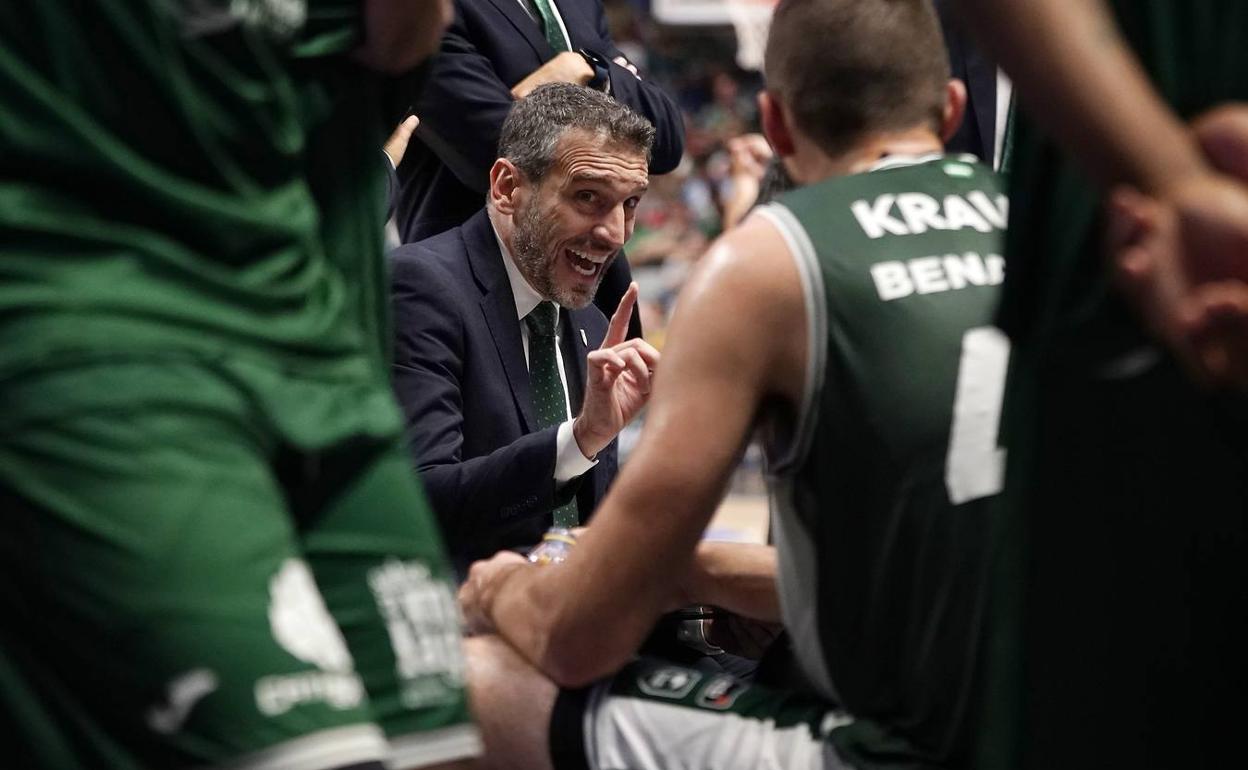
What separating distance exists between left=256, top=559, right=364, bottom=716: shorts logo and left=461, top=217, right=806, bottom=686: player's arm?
57cm

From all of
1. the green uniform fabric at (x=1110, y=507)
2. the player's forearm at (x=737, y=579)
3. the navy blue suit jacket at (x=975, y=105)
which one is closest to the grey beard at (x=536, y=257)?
the navy blue suit jacket at (x=975, y=105)

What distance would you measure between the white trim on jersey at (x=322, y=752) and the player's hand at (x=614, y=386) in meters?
1.61

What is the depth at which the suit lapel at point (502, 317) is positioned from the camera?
3.47 metres

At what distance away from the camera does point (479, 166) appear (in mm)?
3832

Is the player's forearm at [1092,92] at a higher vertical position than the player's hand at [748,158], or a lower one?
higher

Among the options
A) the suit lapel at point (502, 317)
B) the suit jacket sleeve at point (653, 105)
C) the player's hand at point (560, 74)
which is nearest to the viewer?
the suit lapel at point (502, 317)

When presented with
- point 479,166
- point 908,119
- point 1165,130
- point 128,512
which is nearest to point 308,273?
point 128,512

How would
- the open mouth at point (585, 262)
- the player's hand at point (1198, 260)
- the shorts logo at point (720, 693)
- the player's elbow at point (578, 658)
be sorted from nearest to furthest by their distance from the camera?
the player's hand at point (1198, 260), the player's elbow at point (578, 658), the shorts logo at point (720, 693), the open mouth at point (585, 262)

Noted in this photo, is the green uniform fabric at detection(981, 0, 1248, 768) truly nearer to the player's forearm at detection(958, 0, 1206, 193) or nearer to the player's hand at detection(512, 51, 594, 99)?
the player's forearm at detection(958, 0, 1206, 193)

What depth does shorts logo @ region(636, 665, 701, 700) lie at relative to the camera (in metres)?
2.23

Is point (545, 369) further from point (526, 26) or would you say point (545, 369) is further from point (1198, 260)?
point (1198, 260)

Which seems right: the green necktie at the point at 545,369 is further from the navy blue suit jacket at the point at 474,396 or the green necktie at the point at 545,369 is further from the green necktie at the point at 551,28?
the green necktie at the point at 551,28

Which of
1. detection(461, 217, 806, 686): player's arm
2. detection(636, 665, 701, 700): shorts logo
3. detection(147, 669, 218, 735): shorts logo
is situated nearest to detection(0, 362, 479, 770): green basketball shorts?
detection(147, 669, 218, 735): shorts logo

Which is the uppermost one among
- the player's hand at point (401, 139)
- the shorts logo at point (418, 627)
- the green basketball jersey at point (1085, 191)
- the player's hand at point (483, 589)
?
the green basketball jersey at point (1085, 191)
